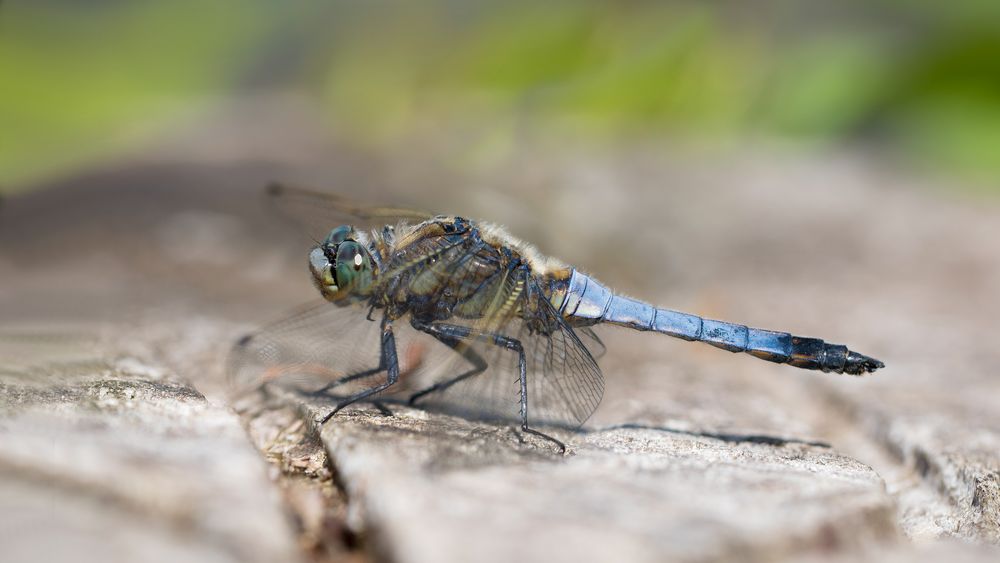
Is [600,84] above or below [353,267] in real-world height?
above

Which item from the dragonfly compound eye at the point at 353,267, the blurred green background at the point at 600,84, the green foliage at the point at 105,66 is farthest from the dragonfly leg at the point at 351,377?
the green foliage at the point at 105,66

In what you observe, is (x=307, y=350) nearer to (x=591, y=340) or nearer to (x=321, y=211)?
(x=321, y=211)

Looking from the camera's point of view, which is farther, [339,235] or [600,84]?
[600,84]

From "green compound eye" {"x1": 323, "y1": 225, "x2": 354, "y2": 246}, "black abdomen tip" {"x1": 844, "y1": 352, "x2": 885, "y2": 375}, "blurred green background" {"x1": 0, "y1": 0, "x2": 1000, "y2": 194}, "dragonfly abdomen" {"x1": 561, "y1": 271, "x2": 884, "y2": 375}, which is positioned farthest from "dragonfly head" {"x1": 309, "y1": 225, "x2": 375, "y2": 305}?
"blurred green background" {"x1": 0, "y1": 0, "x2": 1000, "y2": 194}

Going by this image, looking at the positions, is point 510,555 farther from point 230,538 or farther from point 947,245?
point 947,245

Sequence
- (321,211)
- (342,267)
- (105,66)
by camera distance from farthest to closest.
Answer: (105,66), (321,211), (342,267)

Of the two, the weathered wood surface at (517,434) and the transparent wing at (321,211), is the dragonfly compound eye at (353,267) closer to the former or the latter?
the transparent wing at (321,211)

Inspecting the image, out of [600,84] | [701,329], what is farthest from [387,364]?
[600,84]

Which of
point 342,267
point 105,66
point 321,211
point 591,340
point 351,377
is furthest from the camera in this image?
point 105,66

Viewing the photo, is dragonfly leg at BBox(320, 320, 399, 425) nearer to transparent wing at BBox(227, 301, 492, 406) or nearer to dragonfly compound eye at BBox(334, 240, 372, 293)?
transparent wing at BBox(227, 301, 492, 406)
